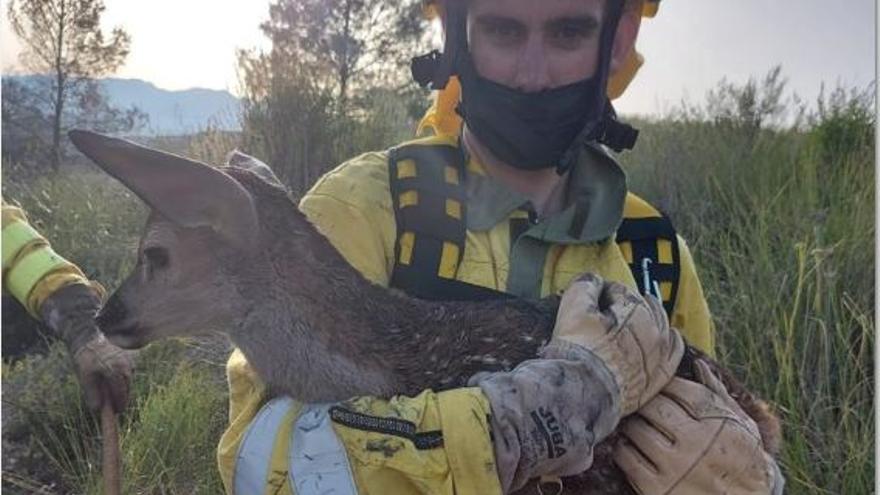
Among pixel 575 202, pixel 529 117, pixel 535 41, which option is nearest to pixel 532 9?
pixel 535 41

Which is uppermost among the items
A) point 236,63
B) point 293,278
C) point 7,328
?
point 236,63

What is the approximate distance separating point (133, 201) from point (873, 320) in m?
1.46

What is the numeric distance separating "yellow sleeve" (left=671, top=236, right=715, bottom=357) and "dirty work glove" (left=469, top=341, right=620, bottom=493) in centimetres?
36

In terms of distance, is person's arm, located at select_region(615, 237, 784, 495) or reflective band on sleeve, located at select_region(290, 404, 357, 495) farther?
person's arm, located at select_region(615, 237, 784, 495)

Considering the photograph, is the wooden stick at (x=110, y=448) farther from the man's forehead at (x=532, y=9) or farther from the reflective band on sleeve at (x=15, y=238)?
the man's forehead at (x=532, y=9)

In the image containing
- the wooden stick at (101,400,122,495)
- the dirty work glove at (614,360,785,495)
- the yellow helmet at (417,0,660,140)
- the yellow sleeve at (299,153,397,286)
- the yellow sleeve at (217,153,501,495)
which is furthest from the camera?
the yellow helmet at (417,0,660,140)

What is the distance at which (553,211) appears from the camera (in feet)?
5.56

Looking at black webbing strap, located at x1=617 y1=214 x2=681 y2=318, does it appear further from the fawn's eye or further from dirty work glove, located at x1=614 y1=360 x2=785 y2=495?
the fawn's eye

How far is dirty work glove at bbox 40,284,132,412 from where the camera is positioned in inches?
62.6

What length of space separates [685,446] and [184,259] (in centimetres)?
80

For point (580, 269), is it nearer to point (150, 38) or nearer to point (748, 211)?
point (748, 211)

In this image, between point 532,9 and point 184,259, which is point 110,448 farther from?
point 532,9

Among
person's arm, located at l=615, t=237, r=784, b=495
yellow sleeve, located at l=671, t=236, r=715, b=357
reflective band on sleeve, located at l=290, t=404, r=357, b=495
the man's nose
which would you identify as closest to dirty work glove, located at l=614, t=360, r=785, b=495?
person's arm, located at l=615, t=237, r=784, b=495

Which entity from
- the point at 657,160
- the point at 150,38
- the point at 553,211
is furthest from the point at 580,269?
the point at 150,38
